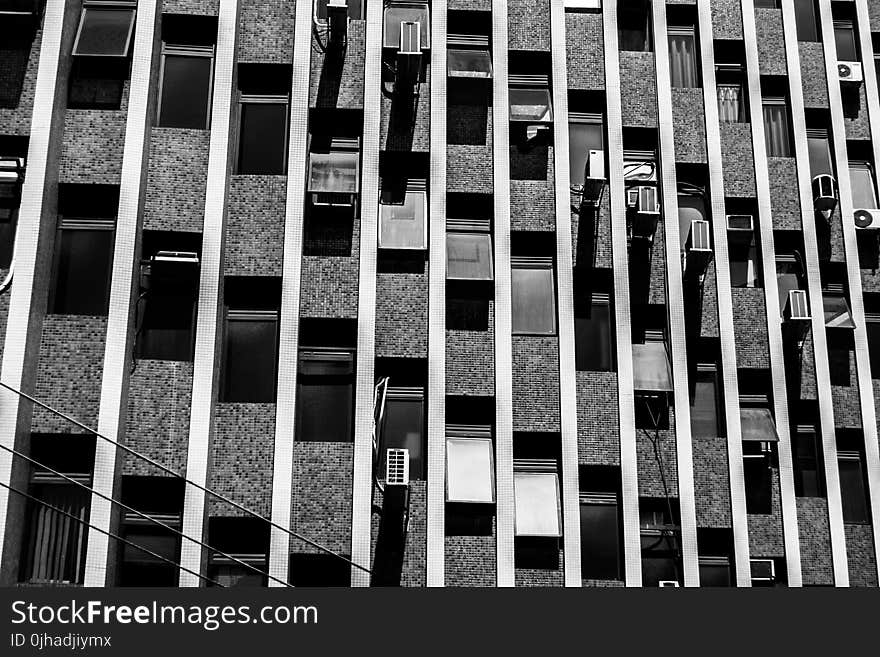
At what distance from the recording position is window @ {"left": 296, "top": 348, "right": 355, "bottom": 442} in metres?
18.2

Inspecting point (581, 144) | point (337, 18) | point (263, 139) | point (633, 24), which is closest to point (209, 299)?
point (263, 139)

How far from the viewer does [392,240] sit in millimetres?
18781

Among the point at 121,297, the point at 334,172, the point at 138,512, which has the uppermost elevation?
the point at 334,172

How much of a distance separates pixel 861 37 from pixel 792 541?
34.4 feet

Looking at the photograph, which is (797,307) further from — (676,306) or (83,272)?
(83,272)

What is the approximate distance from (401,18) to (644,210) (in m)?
6.11

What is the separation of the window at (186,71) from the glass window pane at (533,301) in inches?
257

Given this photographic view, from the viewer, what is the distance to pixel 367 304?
1838 cm

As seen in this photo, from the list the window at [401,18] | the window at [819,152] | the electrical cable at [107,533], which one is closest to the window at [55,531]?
the electrical cable at [107,533]

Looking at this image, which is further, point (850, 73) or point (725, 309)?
point (850, 73)

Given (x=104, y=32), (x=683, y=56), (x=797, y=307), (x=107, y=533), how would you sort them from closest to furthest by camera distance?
(x=107, y=533) < (x=797, y=307) < (x=104, y=32) < (x=683, y=56)

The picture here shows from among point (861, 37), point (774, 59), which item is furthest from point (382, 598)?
point (861, 37)

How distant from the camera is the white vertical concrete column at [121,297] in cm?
1702

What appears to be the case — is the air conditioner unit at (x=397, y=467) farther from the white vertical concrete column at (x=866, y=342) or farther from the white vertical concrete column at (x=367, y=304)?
the white vertical concrete column at (x=866, y=342)
